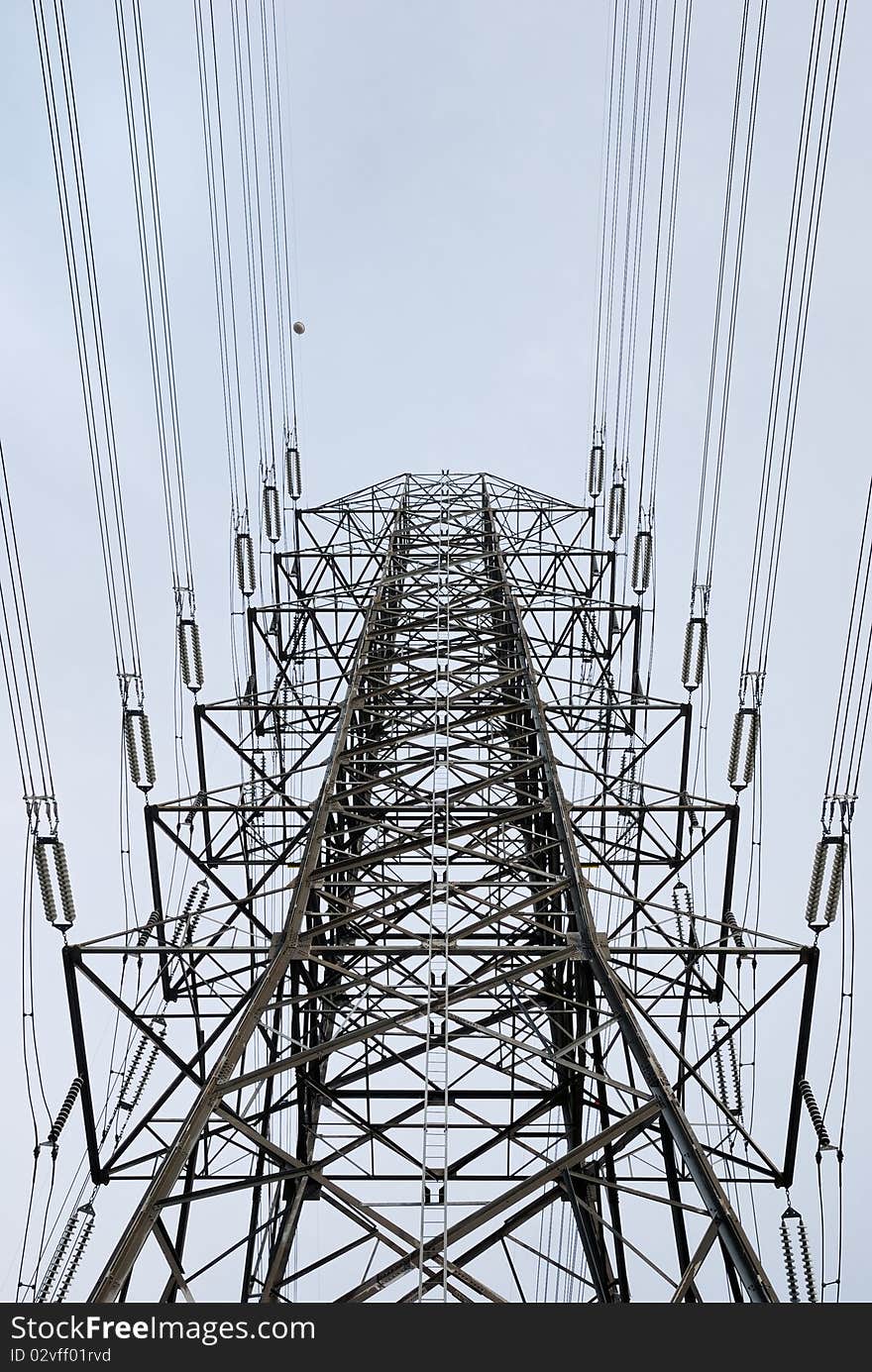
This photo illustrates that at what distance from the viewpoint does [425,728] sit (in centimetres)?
1741

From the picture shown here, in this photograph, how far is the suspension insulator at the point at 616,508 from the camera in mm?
27141

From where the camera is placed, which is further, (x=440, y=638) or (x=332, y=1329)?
(x=440, y=638)

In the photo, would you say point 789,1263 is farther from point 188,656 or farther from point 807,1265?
point 188,656

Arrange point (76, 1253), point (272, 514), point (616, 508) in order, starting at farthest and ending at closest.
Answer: point (616, 508), point (272, 514), point (76, 1253)

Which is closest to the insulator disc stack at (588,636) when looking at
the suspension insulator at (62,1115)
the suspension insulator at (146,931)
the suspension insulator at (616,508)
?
the suspension insulator at (616,508)

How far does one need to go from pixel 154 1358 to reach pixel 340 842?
1118cm

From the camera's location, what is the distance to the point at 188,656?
20781mm

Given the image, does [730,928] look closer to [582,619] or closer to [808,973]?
[808,973]

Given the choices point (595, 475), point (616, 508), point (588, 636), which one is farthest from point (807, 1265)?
point (595, 475)

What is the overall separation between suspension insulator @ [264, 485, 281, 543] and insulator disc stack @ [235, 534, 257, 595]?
1.62 meters

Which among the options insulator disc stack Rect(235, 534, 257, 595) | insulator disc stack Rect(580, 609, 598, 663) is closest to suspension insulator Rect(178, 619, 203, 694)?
insulator disc stack Rect(235, 534, 257, 595)

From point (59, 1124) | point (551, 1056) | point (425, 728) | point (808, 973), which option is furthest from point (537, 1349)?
point (425, 728)

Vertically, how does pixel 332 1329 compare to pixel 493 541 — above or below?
below

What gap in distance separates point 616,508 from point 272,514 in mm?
7282
